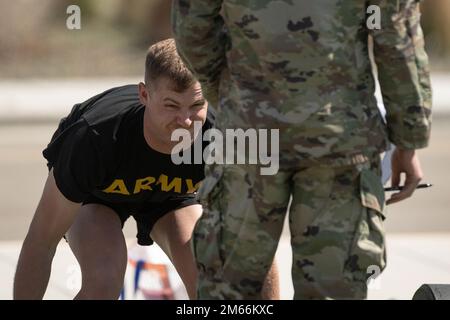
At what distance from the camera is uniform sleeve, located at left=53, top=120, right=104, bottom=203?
4.60 metres

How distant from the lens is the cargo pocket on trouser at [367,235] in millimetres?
3615

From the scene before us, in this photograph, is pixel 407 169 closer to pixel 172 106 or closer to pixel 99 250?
pixel 172 106

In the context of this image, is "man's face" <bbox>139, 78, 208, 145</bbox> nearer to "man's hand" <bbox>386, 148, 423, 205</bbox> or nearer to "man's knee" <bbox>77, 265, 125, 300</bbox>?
"man's knee" <bbox>77, 265, 125, 300</bbox>

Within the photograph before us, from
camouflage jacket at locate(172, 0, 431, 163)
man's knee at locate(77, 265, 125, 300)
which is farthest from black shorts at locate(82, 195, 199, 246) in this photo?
camouflage jacket at locate(172, 0, 431, 163)

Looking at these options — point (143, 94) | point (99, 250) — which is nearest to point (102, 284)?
point (99, 250)

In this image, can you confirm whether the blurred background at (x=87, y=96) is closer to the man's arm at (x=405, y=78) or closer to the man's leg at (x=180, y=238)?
the man's leg at (x=180, y=238)

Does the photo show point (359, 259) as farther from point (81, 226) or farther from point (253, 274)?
point (81, 226)

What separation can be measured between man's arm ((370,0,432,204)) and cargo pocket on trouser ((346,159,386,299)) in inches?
4.8

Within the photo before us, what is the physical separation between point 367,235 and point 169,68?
1173 millimetres

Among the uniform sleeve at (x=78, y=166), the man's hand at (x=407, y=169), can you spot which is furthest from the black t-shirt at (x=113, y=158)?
the man's hand at (x=407, y=169)

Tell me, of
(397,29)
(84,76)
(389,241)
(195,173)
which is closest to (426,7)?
(84,76)

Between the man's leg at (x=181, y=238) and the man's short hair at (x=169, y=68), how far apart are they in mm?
896

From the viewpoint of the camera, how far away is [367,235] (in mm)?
3635
